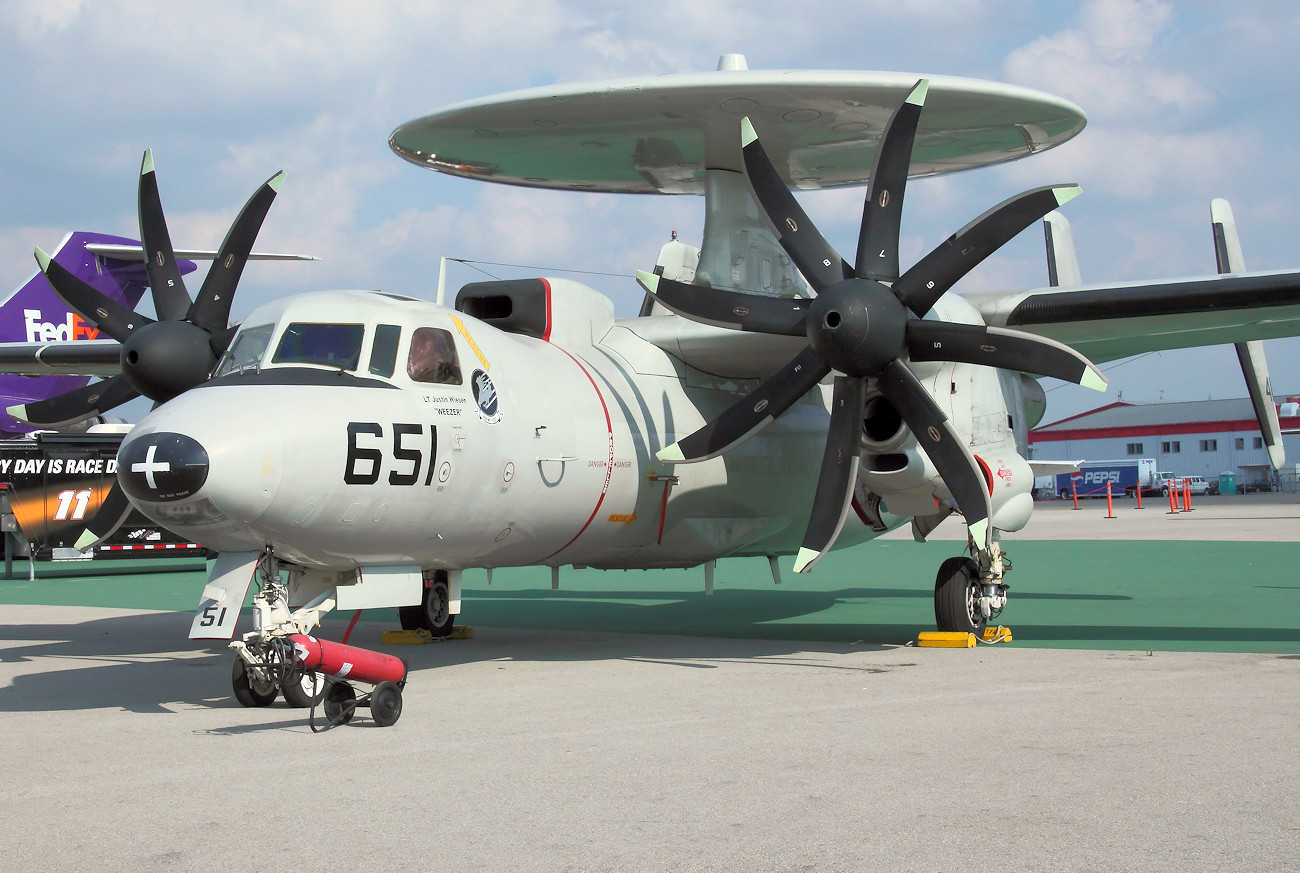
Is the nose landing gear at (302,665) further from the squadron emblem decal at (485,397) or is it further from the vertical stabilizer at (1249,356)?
the vertical stabilizer at (1249,356)

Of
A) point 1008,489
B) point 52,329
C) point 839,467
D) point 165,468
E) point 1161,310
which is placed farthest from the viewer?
point 52,329

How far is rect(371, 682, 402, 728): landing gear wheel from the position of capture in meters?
8.49

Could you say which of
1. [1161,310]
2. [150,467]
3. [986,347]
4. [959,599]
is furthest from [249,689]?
[1161,310]

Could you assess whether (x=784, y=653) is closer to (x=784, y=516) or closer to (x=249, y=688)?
(x=784, y=516)

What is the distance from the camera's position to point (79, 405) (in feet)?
46.3

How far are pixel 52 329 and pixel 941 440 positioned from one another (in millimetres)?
23120

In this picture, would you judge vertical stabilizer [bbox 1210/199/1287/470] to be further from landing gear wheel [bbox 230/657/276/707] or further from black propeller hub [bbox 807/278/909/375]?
landing gear wheel [bbox 230/657/276/707]

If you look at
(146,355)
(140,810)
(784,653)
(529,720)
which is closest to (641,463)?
(784,653)

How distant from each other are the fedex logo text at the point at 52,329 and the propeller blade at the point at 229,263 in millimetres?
16275

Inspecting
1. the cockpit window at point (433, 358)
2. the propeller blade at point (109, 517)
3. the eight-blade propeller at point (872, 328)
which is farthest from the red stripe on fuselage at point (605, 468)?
the propeller blade at point (109, 517)

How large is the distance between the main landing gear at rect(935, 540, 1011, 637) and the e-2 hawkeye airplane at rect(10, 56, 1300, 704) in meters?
0.03

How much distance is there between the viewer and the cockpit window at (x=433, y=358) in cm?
980

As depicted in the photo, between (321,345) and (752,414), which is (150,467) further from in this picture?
(752,414)

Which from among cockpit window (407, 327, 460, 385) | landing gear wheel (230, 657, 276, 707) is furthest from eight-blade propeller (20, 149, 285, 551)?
cockpit window (407, 327, 460, 385)
